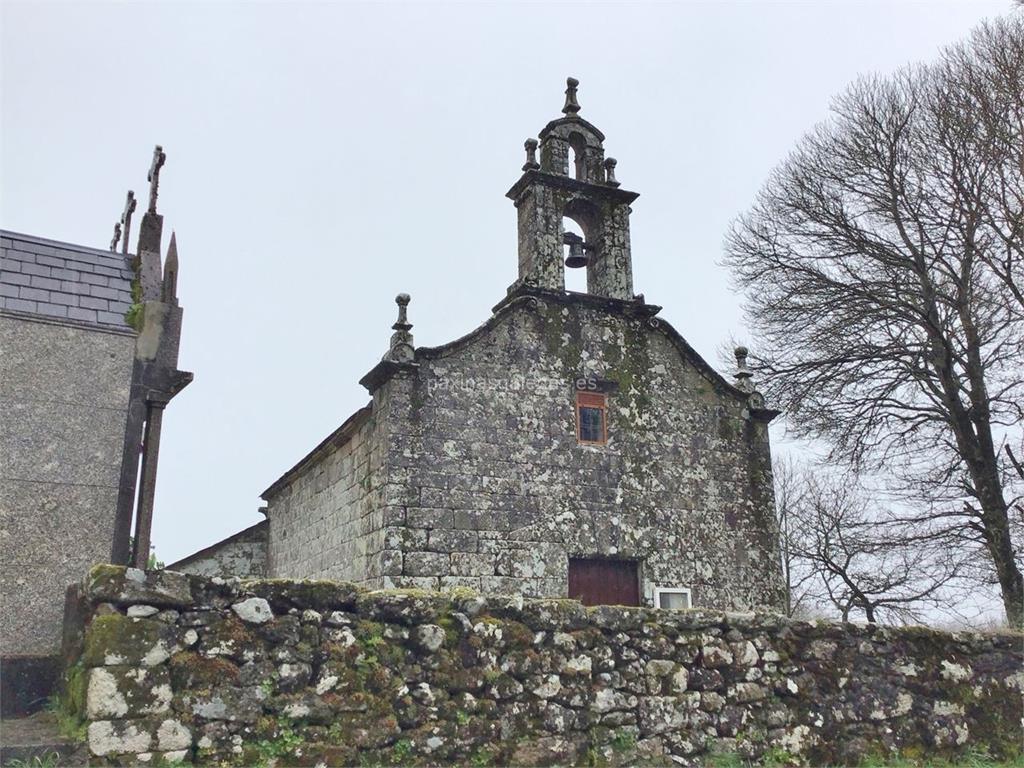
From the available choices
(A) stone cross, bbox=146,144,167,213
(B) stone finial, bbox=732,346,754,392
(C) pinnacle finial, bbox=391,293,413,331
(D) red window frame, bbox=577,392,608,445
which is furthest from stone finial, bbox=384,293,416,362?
(B) stone finial, bbox=732,346,754,392


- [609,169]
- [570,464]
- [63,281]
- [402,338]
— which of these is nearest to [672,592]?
[570,464]

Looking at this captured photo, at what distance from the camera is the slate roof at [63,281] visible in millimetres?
7410

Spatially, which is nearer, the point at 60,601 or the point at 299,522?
the point at 60,601

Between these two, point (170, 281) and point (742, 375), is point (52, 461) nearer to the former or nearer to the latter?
point (170, 281)

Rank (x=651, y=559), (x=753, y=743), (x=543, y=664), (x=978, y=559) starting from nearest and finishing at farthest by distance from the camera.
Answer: (x=543, y=664) < (x=753, y=743) < (x=651, y=559) < (x=978, y=559)

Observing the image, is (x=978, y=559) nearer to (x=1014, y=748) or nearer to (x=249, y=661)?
(x=1014, y=748)

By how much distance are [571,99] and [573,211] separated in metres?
2.01

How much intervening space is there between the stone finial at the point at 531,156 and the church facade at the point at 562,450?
0.11 ft

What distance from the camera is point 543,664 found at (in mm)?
5805

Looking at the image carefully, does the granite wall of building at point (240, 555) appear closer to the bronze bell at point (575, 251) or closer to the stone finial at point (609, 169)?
the bronze bell at point (575, 251)

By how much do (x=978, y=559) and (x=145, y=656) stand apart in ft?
47.8

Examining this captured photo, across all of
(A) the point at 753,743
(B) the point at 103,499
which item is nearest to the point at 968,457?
(A) the point at 753,743

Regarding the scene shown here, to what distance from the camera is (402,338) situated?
1205 cm

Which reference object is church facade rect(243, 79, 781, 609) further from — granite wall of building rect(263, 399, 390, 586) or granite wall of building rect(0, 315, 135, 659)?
granite wall of building rect(0, 315, 135, 659)
